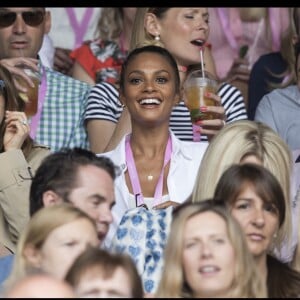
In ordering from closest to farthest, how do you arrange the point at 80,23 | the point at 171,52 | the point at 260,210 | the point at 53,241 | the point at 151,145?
the point at 53,241, the point at 260,210, the point at 151,145, the point at 171,52, the point at 80,23

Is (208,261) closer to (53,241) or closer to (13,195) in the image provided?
(53,241)

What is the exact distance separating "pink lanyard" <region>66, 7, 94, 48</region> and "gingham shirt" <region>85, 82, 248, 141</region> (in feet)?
4.94

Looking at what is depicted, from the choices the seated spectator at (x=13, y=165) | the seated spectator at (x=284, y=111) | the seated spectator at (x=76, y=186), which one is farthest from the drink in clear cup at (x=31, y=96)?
the seated spectator at (x=284, y=111)

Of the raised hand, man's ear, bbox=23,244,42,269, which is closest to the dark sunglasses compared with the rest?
the raised hand

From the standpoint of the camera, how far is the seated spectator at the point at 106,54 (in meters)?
9.62

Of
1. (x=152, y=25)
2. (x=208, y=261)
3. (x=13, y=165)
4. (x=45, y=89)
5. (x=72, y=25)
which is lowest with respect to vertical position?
(x=208, y=261)

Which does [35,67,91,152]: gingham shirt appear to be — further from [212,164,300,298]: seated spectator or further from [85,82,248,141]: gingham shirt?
[212,164,300,298]: seated spectator

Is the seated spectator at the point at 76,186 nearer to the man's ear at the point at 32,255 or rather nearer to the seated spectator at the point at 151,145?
the man's ear at the point at 32,255

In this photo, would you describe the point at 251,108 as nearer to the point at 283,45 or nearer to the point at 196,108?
the point at 283,45

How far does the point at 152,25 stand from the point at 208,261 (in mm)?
2866

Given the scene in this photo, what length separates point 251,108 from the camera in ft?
31.6

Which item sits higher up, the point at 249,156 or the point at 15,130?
the point at 15,130

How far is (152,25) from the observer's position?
29.3 ft

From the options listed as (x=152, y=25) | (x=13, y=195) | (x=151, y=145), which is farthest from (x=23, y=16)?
(x=13, y=195)
